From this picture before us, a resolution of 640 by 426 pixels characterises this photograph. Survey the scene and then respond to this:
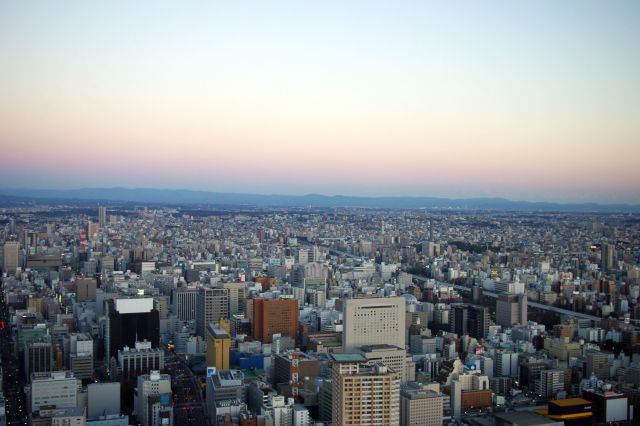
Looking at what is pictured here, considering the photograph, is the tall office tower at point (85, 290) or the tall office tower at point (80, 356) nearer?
the tall office tower at point (80, 356)

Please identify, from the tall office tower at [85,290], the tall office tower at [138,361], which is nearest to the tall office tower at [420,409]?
the tall office tower at [138,361]

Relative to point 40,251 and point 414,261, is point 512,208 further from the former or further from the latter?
point 40,251

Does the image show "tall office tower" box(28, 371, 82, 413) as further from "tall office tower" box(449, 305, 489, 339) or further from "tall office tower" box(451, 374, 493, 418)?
"tall office tower" box(449, 305, 489, 339)

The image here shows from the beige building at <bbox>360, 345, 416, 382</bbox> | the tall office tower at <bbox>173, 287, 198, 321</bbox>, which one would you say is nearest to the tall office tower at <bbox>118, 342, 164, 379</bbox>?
the beige building at <bbox>360, 345, 416, 382</bbox>

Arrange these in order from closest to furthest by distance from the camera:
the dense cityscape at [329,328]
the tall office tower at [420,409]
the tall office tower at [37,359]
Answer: the tall office tower at [420,409] < the dense cityscape at [329,328] < the tall office tower at [37,359]

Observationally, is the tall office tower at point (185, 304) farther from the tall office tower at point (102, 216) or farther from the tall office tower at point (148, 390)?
the tall office tower at point (102, 216)

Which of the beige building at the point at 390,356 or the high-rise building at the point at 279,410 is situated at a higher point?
the beige building at the point at 390,356

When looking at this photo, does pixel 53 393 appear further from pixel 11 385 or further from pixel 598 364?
pixel 598 364
